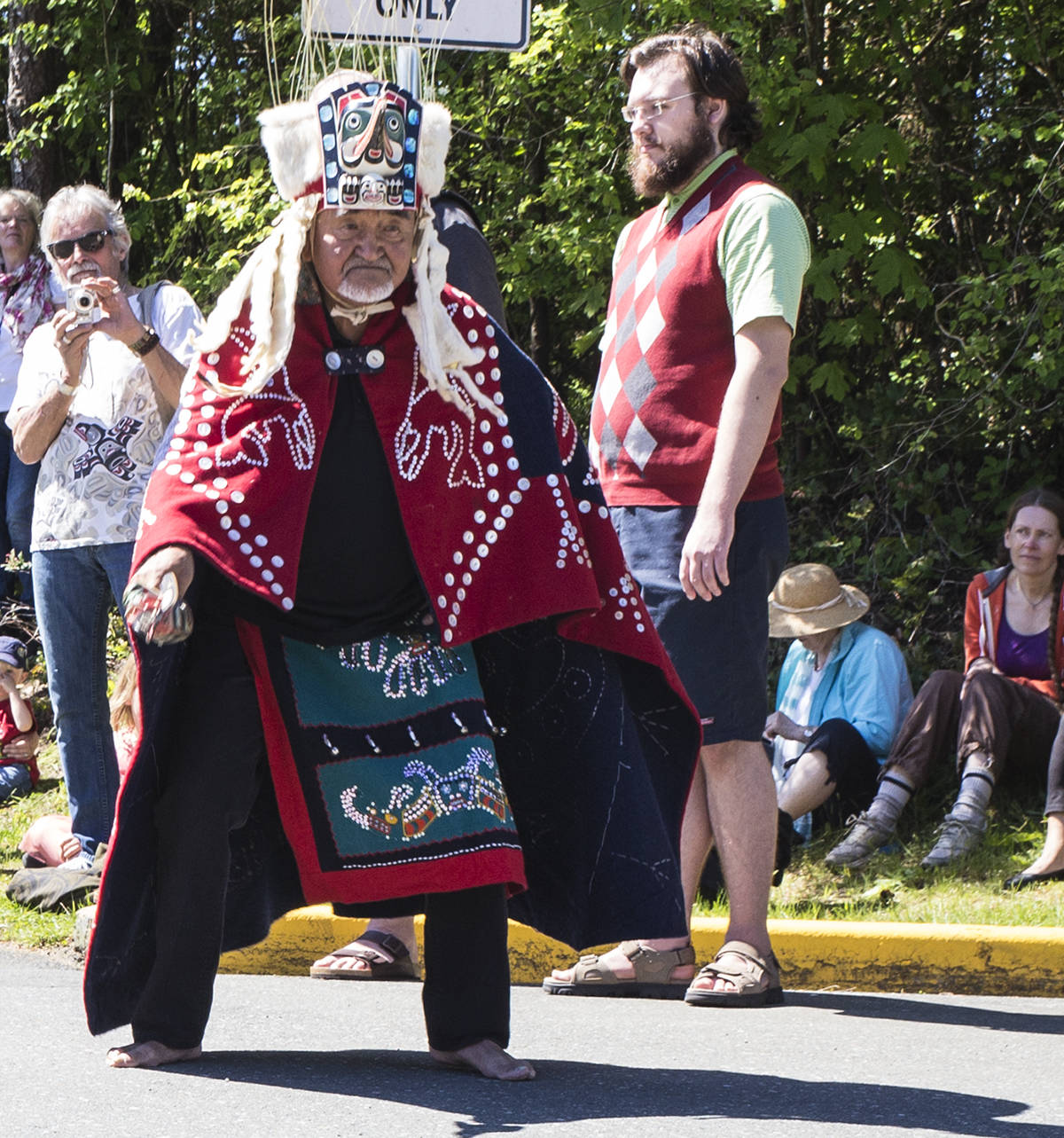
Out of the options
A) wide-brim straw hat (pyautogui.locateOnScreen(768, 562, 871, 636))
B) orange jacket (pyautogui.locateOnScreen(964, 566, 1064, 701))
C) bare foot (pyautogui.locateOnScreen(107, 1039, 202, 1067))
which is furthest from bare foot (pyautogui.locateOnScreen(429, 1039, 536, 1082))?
orange jacket (pyautogui.locateOnScreen(964, 566, 1064, 701))

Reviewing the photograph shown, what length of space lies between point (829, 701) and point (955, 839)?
901mm

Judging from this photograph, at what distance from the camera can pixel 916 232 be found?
869 cm

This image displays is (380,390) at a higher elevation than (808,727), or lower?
higher

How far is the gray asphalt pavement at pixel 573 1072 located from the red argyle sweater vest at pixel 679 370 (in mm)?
1316

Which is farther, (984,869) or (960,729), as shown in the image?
(960,729)

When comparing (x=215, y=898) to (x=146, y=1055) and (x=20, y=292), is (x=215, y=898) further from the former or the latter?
(x=20, y=292)

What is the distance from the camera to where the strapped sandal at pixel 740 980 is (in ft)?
14.9

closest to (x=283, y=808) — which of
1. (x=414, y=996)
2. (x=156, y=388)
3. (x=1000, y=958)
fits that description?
(x=414, y=996)

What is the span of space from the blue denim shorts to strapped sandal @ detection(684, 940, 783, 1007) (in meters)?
0.53

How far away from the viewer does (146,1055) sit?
3.70 metres

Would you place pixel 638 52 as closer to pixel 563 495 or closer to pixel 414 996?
pixel 563 495

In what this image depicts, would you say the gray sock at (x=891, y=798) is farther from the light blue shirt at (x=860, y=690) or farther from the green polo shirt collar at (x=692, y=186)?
the green polo shirt collar at (x=692, y=186)

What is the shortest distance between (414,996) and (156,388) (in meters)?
1.89

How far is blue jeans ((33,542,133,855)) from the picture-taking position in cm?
568
